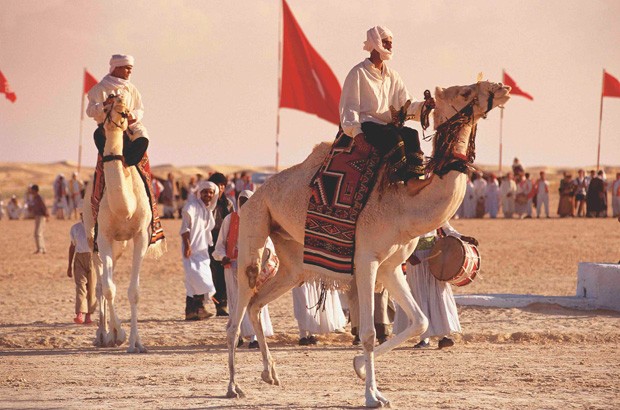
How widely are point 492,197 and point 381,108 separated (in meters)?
35.3

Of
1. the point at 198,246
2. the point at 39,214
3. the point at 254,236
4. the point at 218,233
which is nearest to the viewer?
the point at 254,236

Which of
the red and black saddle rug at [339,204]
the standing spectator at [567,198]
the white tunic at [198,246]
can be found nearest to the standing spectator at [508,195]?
the standing spectator at [567,198]

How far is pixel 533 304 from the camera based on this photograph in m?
15.8

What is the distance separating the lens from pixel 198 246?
52.3 feet

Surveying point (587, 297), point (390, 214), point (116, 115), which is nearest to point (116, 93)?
point (116, 115)

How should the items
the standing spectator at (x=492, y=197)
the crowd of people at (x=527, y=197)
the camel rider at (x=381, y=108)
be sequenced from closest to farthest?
1. the camel rider at (x=381, y=108)
2. the crowd of people at (x=527, y=197)
3. the standing spectator at (x=492, y=197)

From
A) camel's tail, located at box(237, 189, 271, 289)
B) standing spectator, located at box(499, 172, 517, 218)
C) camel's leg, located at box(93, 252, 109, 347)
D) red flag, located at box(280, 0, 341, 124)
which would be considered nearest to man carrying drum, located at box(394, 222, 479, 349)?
camel's tail, located at box(237, 189, 271, 289)

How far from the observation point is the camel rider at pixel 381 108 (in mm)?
9617

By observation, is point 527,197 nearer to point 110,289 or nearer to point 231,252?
point 231,252

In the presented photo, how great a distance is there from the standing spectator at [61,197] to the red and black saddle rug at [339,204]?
37.6m

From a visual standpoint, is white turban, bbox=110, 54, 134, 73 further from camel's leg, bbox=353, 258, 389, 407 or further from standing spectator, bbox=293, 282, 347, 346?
camel's leg, bbox=353, 258, 389, 407

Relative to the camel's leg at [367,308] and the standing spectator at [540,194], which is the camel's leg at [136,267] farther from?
the standing spectator at [540,194]

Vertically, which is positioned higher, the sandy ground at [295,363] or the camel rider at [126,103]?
the camel rider at [126,103]

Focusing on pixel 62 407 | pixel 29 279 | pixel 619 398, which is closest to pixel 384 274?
pixel 619 398
